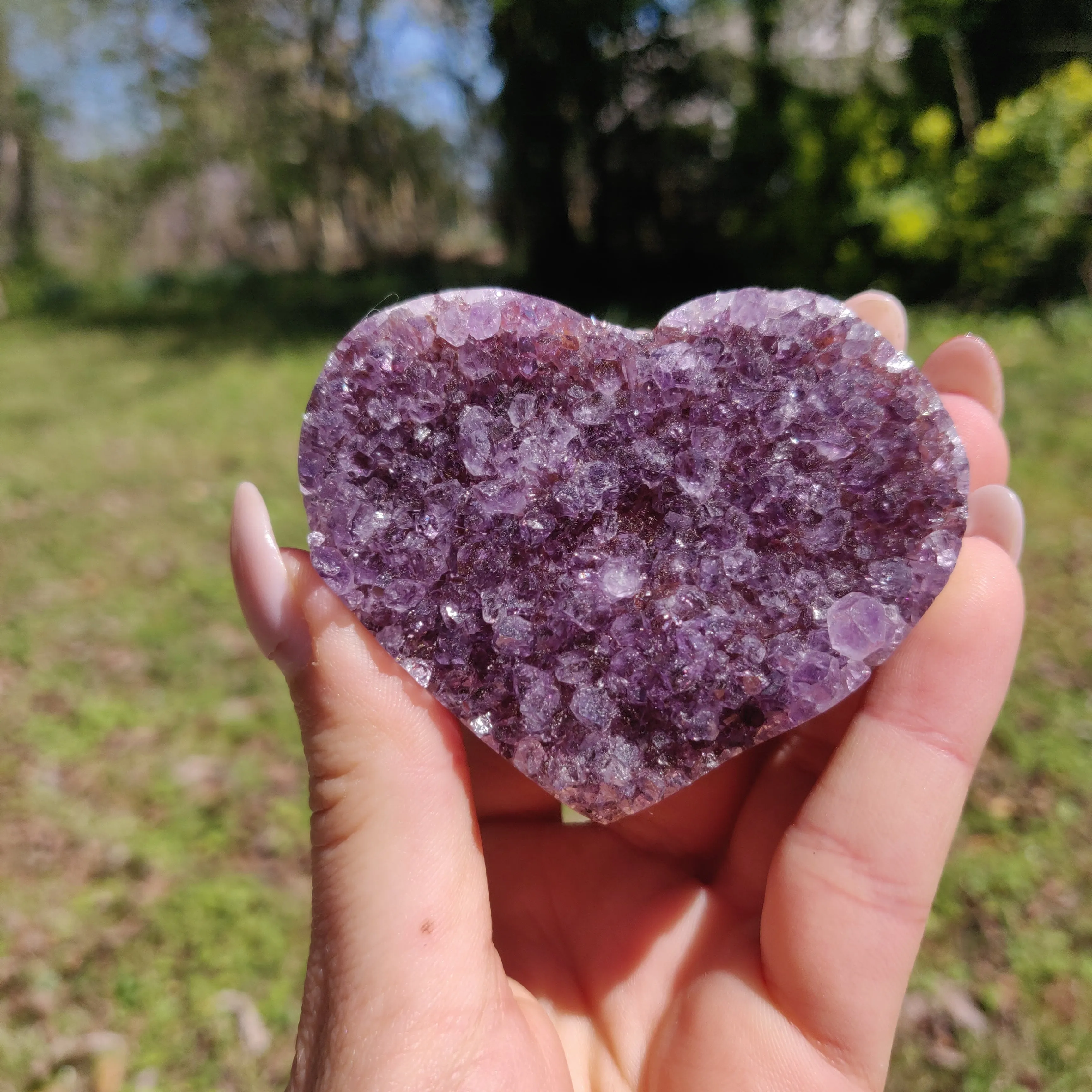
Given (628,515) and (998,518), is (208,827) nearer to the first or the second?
(628,515)

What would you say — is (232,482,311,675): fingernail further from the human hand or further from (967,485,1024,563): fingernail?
(967,485,1024,563): fingernail

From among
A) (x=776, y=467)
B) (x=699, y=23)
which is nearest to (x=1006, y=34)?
(x=699, y=23)

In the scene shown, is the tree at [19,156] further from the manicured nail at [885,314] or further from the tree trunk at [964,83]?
the manicured nail at [885,314]

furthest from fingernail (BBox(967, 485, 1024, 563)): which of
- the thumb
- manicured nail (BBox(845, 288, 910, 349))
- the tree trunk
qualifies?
the tree trunk

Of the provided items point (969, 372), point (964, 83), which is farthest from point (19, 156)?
point (969, 372)

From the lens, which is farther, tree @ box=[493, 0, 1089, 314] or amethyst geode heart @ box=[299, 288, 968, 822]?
tree @ box=[493, 0, 1089, 314]

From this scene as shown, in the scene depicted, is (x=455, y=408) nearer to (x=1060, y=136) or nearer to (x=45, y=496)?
(x=45, y=496)
